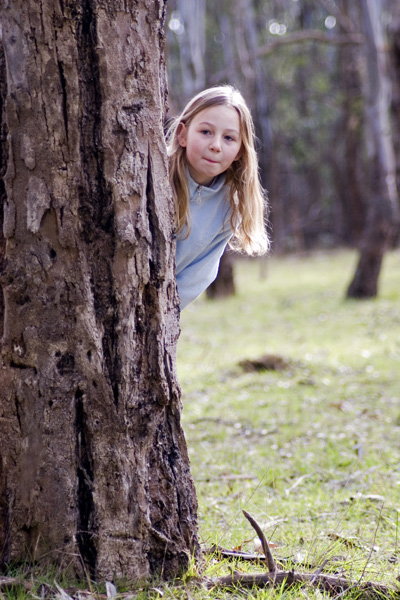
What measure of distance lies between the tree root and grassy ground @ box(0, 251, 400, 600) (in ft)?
0.13

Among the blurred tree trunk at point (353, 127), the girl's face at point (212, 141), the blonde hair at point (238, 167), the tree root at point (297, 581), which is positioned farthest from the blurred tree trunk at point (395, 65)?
the tree root at point (297, 581)

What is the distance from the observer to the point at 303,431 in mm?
4992

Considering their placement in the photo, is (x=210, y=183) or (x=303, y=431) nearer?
(x=210, y=183)

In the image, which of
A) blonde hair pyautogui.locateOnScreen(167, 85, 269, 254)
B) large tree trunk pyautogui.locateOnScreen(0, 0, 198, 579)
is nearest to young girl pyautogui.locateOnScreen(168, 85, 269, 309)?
blonde hair pyautogui.locateOnScreen(167, 85, 269, 254)

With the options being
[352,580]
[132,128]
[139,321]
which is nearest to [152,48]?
[132,128]

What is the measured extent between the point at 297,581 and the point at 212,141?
1.60 m

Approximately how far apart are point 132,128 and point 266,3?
29.1 meters

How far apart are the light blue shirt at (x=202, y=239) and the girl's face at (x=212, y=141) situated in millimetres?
72

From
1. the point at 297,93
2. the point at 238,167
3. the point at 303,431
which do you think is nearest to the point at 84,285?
the point at 238,167

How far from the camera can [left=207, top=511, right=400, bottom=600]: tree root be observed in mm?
2473

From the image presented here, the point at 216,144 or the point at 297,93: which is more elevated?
the point at 297,93

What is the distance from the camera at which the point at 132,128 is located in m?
2.33

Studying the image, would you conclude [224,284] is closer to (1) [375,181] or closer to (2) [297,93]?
(1) [375,181]

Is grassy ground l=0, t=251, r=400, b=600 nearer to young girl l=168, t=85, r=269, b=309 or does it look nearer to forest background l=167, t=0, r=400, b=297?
young girl l=168, t=85, r=269, b=309
